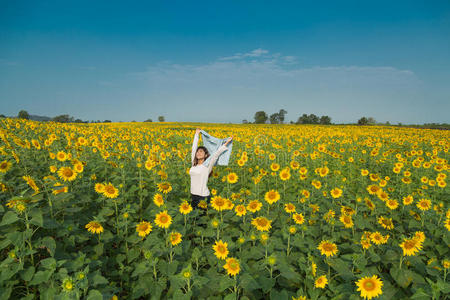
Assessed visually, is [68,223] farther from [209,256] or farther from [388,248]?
[388,248]

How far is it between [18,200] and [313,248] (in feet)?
10.4

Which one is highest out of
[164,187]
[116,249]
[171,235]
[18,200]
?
[18,200]

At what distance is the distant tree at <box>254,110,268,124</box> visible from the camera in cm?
9225

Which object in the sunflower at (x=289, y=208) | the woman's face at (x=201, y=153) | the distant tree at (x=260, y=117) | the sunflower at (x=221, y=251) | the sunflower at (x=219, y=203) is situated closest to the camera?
the sunflower at (x=221, y=251)

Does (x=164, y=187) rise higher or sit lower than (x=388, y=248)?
higher

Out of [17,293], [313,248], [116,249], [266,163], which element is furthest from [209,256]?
[266,163]

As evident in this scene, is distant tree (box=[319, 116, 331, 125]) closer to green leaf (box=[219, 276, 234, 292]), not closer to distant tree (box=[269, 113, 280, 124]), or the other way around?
distant tree (box=[269, 113, 280, 124])

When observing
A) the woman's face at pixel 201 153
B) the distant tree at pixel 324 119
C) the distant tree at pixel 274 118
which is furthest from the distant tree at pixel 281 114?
the woman's face at pixel 201 153

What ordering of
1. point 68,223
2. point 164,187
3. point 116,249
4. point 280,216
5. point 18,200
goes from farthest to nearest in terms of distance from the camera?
point 280,216 → point 164,187 → point 116,249 → point 68,223 → point 18,200

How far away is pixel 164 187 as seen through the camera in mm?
3572

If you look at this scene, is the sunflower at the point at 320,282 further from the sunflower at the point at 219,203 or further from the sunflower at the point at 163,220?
the sunflower at the point at 163,220

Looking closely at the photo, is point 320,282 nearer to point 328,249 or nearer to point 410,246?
point 328,249

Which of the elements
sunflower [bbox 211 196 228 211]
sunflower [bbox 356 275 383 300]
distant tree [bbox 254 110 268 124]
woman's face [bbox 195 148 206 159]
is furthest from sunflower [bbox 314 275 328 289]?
distant tree [bbox 254 110 268 124]

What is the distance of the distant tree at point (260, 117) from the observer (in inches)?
3632
